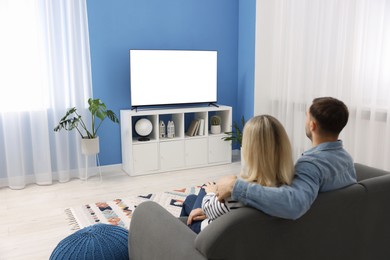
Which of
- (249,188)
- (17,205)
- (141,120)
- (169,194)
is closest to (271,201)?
(249,188)

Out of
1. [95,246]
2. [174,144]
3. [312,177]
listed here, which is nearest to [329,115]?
[312,177]

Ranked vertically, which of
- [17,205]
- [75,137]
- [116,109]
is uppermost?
[116,109]

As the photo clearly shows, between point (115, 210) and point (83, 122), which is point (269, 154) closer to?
point (115, 210)

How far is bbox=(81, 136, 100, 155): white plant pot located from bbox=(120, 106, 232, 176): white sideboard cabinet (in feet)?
1.37

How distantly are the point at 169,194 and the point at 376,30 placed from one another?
2.40 meters

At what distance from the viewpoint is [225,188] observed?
1.42 metres

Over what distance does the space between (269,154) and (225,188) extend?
0.21 m

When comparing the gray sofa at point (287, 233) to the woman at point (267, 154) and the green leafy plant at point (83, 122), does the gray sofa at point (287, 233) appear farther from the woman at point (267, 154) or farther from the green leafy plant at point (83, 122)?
the green leafy plant at point (83, 122)

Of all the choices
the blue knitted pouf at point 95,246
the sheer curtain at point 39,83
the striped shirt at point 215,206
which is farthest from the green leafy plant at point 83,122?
the striped shirt at point 215,206

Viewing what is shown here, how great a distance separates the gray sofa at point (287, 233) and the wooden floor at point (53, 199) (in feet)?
4.04

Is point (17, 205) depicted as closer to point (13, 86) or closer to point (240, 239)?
point (13, 86)

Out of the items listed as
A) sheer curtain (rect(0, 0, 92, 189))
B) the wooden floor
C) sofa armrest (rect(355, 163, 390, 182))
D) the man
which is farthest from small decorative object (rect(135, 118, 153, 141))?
the man

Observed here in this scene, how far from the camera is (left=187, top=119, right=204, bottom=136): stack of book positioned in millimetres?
4699

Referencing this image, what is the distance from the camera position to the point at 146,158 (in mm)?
4398
